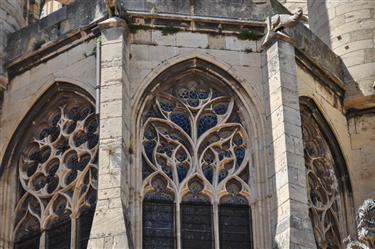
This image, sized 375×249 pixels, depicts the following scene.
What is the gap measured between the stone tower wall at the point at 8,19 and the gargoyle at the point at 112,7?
2.58 m

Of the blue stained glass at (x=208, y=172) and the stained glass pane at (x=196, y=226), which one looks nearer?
the stained glass pane at (x=196, y=226)

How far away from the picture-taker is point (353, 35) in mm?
22906

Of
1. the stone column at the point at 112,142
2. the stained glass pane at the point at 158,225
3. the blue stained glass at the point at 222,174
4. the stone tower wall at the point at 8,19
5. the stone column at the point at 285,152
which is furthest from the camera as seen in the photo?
the stone tower wall at the point at 8,19

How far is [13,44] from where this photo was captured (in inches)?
870

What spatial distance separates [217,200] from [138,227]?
1450 millimetres

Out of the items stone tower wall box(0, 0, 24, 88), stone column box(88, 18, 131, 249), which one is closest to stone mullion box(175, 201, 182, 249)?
stone column box(88, 18, 131, 249)

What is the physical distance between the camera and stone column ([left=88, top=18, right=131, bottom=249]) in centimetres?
1817

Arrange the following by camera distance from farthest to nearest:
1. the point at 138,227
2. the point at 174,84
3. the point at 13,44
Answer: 1. the point at 13,44
2. the point at 174,84
3. the point at 138,227

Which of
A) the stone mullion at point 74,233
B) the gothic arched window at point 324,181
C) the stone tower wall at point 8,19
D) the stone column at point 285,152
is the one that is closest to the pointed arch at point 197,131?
the stone column at point 285,152

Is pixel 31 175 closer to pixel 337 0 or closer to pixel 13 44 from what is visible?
pixel 13 44

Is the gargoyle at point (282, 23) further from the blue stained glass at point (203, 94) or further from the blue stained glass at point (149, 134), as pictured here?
the blue stained glass at point (149, 134)

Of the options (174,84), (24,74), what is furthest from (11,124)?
(174,84)

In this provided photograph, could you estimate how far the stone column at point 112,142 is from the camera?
18.2m

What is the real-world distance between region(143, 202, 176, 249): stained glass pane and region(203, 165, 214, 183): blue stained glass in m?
0.76
